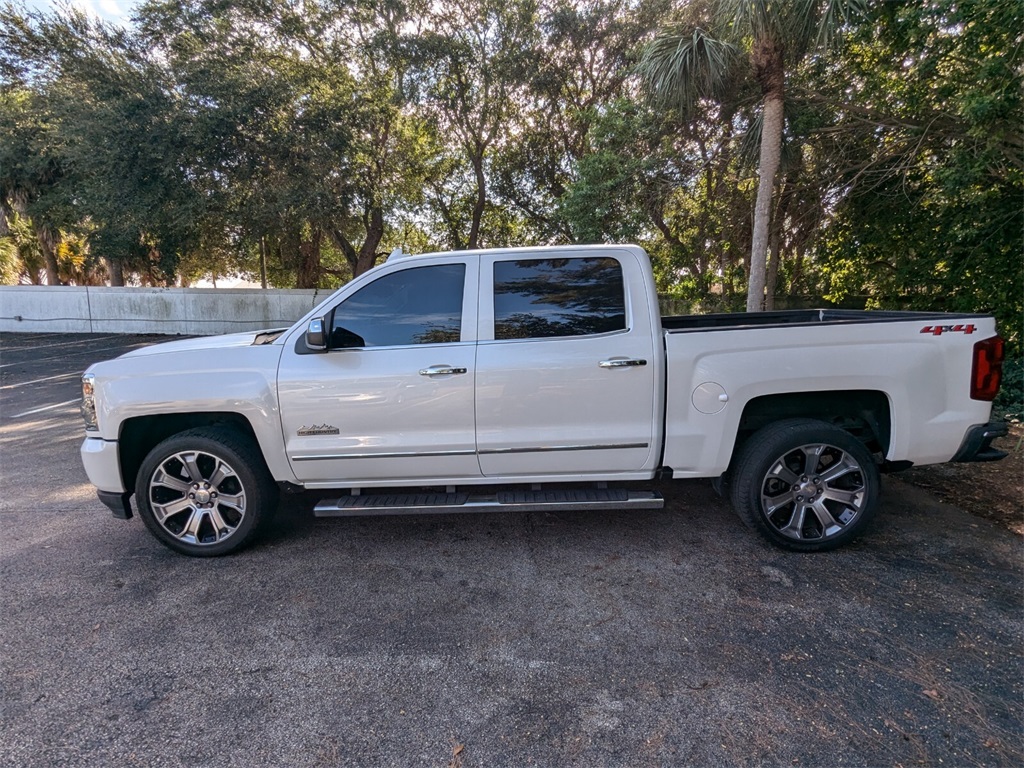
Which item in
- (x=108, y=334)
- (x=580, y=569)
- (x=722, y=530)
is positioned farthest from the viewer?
(x=108, y=334)

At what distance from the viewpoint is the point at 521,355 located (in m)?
3.32

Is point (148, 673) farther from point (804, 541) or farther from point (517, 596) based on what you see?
point (804, 541)

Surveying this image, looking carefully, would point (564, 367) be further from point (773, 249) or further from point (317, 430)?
point (773, 249)

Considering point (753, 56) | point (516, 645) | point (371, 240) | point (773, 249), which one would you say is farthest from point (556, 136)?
point (516, 645)

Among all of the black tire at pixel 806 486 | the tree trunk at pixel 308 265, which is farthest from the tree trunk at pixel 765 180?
the tree trunk at pixel 308 265

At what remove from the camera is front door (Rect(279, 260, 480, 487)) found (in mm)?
3318

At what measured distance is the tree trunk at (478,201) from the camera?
1658 cm

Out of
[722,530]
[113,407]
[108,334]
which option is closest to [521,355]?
[722,530]

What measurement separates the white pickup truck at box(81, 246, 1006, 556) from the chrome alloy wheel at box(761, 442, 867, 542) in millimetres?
11

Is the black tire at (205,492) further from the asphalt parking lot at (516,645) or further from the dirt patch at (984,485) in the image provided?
the dirt patch at (984,485)

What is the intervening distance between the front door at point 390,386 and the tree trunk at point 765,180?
6687 millimetres

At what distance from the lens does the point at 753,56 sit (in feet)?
25.5

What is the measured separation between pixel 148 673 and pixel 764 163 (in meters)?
9.39

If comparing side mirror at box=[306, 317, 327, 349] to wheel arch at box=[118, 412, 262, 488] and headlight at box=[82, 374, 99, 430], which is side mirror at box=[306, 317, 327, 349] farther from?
headlight at box=[82, 374, 99, 430]
